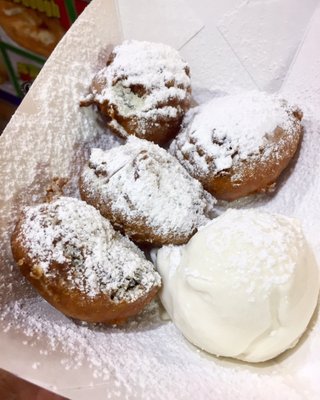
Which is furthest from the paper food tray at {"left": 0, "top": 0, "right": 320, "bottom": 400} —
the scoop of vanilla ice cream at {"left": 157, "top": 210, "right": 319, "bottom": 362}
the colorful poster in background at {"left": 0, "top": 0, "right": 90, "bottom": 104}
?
the colorful poster in background at {"left": 0, "top": 0, "right": 90, "bottom": 104}

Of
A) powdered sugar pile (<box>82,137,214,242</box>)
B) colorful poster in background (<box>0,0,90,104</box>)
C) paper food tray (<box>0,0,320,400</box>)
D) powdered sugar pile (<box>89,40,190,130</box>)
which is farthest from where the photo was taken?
colorful poster in background (<box>0,0,90,104</box>)

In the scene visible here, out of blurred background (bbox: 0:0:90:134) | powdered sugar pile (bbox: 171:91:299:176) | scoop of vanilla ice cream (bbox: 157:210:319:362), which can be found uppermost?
blurred background (bbox: 0:0:90:134)

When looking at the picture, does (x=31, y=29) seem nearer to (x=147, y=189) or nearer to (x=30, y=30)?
(x=30, y=30)

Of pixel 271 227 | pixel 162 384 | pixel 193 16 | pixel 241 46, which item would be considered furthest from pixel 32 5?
pixel 162 384

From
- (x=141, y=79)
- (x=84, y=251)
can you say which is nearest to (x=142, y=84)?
(x=141, y=79)

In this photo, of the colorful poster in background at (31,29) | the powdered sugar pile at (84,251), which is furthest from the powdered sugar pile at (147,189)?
the colorful poster in background at (31,29)

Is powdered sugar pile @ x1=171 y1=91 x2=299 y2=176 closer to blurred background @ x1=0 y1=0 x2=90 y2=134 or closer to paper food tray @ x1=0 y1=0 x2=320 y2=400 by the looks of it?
paper food tray @ x1=0 y1=0 x2=320 y2=400
